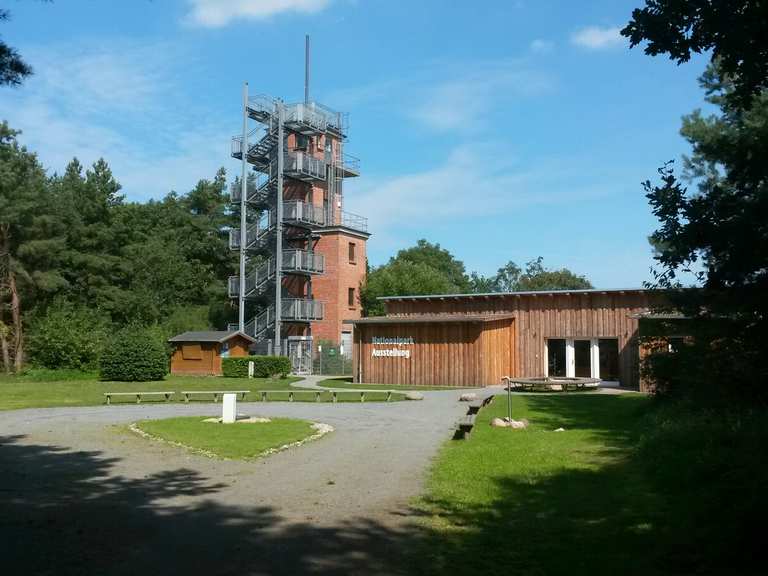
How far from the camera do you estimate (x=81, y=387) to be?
1265 inches

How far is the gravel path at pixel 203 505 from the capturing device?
6.25m

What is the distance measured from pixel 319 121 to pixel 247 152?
217 inches

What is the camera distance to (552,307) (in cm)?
3591

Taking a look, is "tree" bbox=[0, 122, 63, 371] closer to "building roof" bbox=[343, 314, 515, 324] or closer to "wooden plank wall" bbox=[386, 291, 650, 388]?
"building roof" bbox=[343, 314, 515, 324]

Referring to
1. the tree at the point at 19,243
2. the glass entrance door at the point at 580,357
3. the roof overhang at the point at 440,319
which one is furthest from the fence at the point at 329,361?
the tree at the point at 19,243

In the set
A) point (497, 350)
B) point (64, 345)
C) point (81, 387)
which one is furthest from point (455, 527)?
point (64, 345)

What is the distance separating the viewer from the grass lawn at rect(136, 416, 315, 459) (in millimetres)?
13156

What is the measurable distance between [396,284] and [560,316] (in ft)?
68.8

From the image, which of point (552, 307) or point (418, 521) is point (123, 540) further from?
point (552, 307)

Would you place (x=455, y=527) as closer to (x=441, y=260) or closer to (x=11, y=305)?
(x=11, y=305)

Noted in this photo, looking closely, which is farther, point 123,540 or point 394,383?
point 394,383

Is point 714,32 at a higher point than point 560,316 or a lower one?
higher

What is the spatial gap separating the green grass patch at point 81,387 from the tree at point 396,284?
15.3 m

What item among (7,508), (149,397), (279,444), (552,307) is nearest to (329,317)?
(552,307)
